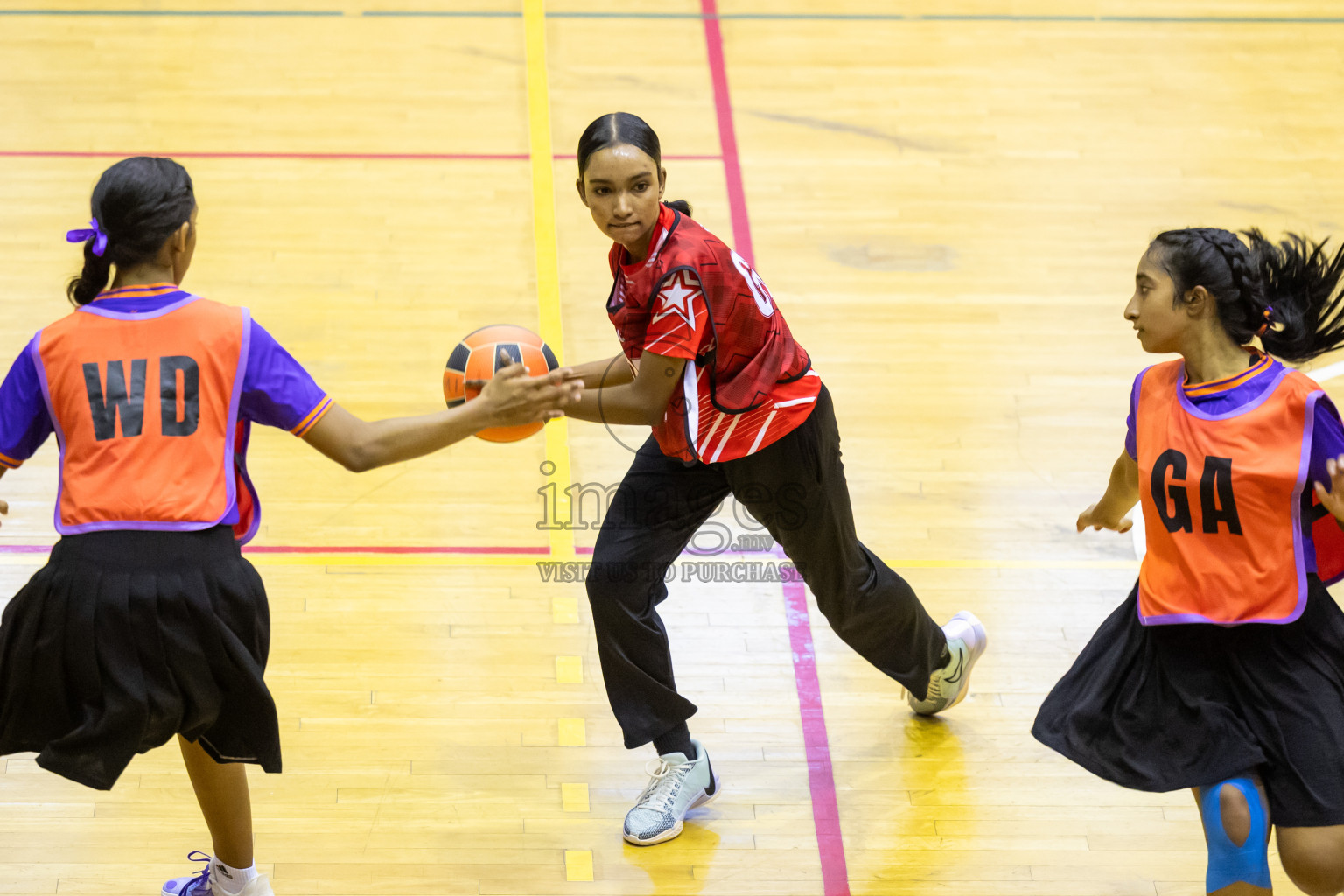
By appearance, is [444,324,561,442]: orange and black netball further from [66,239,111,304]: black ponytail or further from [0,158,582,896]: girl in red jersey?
[66,239,111,304]: black ponytail

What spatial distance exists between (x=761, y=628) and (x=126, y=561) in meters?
2.26

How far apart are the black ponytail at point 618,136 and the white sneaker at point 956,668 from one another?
171 cm

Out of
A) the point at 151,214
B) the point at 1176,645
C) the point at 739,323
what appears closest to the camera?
the point at 151,214

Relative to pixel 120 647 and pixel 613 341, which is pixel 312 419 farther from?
pixel 613 341

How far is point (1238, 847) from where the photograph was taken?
2984 mm

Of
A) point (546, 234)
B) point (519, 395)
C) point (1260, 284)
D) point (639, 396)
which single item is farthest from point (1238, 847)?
point (546, 234)

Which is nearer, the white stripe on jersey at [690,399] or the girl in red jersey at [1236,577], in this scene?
the girl in red jersey at [1236,577]

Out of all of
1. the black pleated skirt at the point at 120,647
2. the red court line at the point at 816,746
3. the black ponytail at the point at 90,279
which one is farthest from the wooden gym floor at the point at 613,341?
the black ponytail at the point at 90,279

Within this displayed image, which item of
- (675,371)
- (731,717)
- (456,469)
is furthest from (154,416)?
(456,469)

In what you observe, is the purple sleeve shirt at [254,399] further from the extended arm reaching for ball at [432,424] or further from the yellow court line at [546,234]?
the yellow court line at [546,234]

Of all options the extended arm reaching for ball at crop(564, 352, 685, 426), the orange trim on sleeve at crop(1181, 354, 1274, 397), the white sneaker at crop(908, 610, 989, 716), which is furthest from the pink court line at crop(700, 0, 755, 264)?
the orange trim on sleeve at crop(1181, 354, 1274, 397)

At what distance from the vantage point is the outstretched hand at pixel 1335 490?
288cm

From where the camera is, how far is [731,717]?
4.27 m

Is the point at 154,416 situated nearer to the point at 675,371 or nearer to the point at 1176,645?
the point at 675,371
